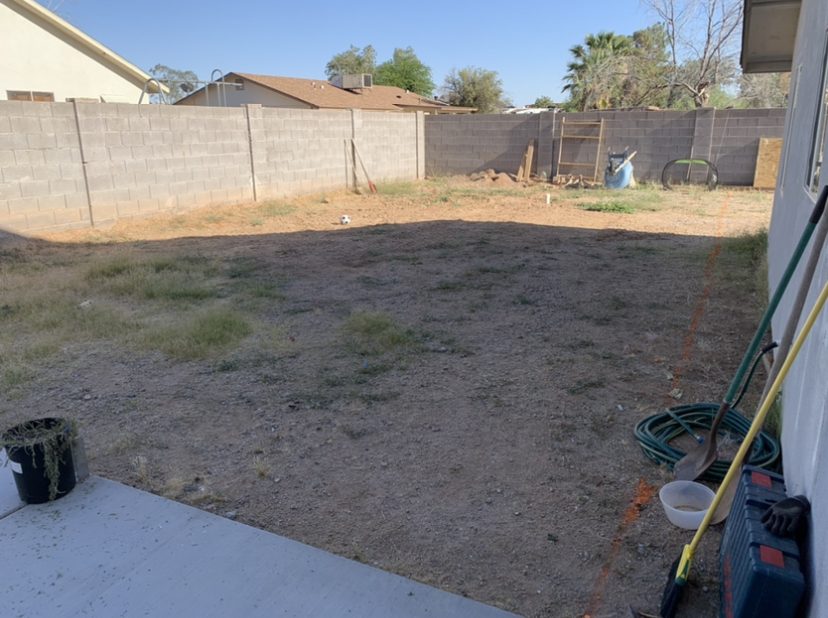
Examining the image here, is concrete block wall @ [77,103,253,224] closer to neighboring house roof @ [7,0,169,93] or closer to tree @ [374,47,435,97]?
neighboring house roof @ [7,0,169,93]

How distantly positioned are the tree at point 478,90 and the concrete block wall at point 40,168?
3020cm

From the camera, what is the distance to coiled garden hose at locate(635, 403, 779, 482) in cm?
279

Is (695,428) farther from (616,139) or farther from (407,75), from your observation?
(407,75)

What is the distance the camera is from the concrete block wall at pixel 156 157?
8203 mm

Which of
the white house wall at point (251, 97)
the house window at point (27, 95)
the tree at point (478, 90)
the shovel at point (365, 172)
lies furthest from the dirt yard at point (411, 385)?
the tree at point (478, 90)

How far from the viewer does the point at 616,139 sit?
1473 cm

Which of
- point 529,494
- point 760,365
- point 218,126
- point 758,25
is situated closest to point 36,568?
point 529,494

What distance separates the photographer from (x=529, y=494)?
2.72 metres

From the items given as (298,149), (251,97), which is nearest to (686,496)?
(298,149)

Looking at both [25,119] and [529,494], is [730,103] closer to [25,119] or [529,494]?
[25,119]

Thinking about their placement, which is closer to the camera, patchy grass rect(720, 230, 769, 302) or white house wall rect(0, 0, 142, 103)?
patchy grass rect(720, 230, 769, 302)

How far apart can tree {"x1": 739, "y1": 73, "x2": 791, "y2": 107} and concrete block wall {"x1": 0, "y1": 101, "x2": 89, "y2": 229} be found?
2554cm

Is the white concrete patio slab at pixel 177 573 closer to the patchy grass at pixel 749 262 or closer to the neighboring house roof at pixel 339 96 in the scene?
the patchy grass at pixel 749 262

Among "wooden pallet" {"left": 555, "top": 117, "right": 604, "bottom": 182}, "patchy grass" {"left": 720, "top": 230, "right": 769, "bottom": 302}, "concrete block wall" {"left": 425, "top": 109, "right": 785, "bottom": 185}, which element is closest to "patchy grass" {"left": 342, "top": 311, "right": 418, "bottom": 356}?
"patchy grass" {"left": 720, "top": 230, "right": 769, "bottom": 302}
